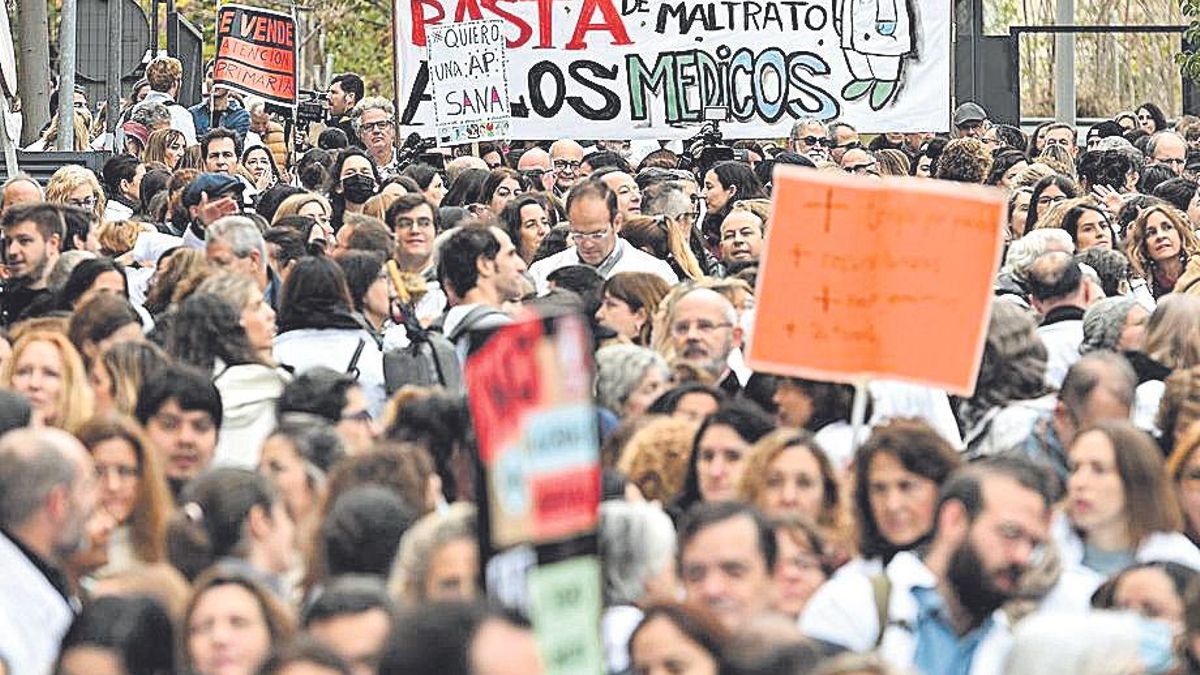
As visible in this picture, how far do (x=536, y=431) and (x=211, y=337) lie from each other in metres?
4.63

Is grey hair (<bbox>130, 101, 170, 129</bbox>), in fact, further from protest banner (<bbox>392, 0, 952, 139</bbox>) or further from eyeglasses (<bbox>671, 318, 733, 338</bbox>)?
eyeglasses (<bbox>671, 318, 733, 338</bbox>)

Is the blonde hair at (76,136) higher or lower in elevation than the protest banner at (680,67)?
lower

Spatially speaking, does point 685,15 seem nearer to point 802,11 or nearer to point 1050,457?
point 802,11

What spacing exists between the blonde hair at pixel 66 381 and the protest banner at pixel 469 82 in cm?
1001

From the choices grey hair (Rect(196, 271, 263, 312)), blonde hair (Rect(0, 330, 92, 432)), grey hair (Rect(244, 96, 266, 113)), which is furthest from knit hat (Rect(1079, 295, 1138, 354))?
grey hair (Rect(244, 96, 266, 113))

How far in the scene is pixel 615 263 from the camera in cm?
1282

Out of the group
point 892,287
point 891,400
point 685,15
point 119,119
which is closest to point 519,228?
point 891,400

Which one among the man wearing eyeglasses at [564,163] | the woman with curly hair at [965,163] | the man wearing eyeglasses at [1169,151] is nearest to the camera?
the woman with curly hair at [965,163]

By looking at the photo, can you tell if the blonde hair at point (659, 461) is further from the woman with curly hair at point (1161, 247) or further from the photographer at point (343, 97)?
the photographer at point (343, 97)

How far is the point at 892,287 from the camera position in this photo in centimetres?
841

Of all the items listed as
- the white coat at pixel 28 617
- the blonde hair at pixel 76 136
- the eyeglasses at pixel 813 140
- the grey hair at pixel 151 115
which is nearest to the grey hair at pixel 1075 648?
the white coat at pixel 28 617

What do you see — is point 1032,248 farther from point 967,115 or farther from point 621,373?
point 967,115

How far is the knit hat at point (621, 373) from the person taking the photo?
9562 millimetres

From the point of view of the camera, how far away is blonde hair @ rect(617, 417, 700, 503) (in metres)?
8.38
